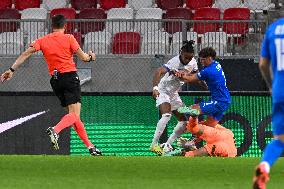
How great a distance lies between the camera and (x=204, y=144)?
19.5m

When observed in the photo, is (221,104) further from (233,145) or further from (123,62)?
(123,62)

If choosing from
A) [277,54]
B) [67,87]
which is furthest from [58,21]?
[277,54]

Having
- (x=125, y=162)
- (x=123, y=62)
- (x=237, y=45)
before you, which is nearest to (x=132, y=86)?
(x=123, y=62)

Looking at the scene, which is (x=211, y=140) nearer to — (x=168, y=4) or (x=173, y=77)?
(x=173, y=77)

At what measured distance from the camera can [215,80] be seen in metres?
18.7

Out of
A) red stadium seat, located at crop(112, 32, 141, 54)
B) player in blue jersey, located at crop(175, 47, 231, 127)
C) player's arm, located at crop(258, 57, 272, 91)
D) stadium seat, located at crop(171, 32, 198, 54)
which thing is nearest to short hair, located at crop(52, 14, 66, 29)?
player in blue jersey, located at crop(175, 47, 231, 127)

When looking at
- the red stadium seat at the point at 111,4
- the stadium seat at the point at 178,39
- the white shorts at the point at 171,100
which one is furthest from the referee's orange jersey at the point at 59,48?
the red stadium seat at the point at 111,4

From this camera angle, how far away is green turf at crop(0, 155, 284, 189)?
11984mm

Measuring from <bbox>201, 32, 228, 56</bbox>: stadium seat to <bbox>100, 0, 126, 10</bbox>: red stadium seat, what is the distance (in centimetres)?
404

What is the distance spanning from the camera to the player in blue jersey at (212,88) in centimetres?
1856

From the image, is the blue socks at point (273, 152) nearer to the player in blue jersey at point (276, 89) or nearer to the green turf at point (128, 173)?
the player in blue jersey at point (276, 89)

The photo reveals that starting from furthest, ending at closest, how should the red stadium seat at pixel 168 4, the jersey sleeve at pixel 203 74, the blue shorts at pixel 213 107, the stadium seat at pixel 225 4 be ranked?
the red stadium seat at pixel 168 4 → the stadium seat at pixel 225 4 → the blue shorts at pixel 213 107 → the jersey sleeve at pixel 203 74

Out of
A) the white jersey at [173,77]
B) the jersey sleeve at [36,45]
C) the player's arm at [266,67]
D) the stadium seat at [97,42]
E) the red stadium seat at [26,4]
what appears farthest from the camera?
the red stadium seat at [26,4]

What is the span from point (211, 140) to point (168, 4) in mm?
7848
